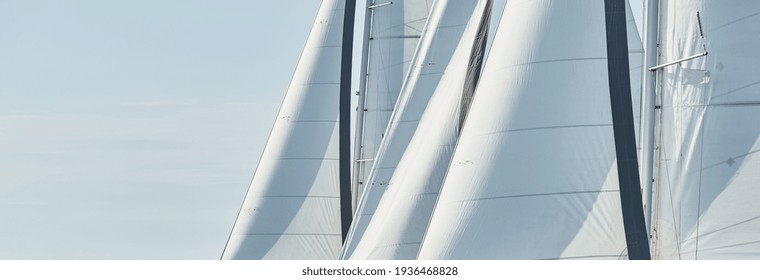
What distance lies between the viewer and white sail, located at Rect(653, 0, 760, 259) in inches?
572

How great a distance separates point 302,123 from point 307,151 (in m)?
0.53

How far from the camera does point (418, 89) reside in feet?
67.1

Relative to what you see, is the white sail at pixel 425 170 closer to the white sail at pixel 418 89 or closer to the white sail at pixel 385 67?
the white sail at pixel 418 89

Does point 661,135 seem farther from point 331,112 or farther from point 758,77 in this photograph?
point 331,112

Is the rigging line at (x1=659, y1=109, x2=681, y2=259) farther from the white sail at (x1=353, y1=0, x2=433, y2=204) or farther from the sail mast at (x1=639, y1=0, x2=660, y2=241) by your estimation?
the white sail at (x1=353, y1=0, x2=433, y2=204)

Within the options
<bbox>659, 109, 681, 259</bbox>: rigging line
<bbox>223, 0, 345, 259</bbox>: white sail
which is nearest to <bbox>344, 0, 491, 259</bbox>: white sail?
<bbox>659, 109, 681, 259</bbox>: rigging line

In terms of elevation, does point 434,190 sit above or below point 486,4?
below

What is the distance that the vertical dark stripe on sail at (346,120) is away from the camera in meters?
23.5

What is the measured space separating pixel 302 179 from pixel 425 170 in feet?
17.6

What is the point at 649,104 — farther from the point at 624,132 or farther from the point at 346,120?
the point at 346,120

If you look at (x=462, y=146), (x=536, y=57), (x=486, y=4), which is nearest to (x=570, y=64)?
(x=536, y=57)

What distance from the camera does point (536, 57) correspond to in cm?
1505

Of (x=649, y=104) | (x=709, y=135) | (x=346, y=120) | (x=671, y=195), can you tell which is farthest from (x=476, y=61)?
(x=346, y=120)

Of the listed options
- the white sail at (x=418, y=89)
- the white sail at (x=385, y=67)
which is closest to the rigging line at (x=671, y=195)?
the white sail at (x=418, y=89)
